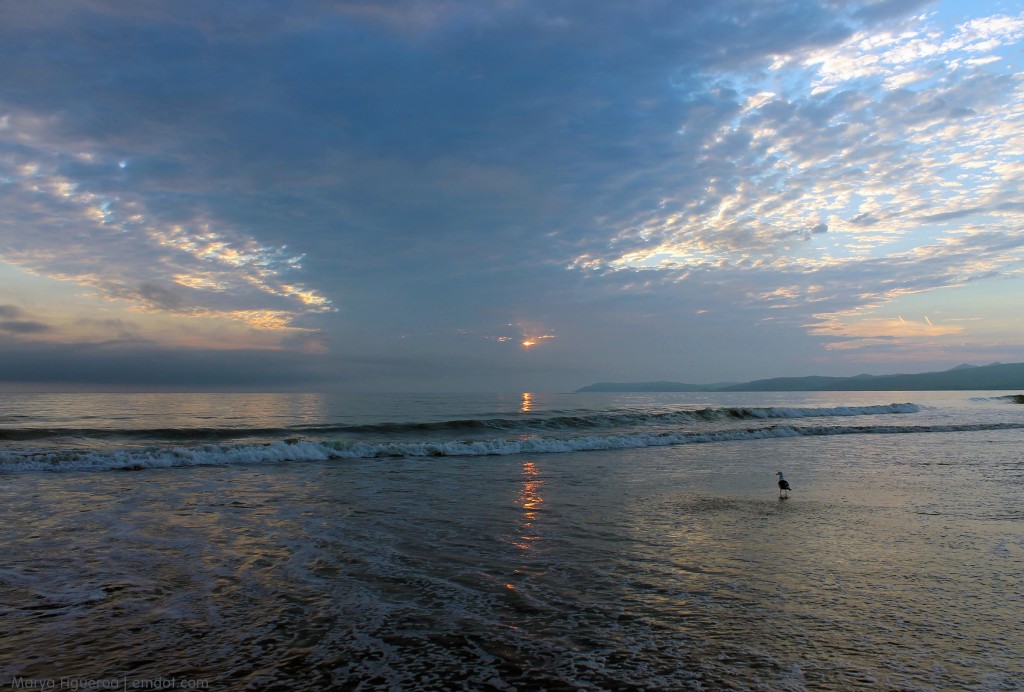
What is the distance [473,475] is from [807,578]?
466 inches

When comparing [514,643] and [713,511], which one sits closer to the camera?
[514,643]

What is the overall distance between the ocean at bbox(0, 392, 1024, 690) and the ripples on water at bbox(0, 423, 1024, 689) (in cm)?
4

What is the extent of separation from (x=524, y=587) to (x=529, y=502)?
5952mm

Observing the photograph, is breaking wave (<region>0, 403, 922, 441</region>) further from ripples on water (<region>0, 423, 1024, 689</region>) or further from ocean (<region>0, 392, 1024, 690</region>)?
ripples on water (<region>0, 423, 1024, 689</region>)

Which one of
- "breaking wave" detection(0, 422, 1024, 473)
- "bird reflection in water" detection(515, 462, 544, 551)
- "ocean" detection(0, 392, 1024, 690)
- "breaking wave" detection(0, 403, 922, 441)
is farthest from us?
"breaking wave" detection(0, 403, 922, 441)

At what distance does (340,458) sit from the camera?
2267 cm

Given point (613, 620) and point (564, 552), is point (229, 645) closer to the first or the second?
point (613, 620)

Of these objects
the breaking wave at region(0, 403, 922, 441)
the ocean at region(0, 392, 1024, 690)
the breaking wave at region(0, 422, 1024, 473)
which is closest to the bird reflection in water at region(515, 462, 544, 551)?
the ocean at region(0, 392, 1024, 690)

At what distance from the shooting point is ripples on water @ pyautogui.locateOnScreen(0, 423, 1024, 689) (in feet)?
15.5

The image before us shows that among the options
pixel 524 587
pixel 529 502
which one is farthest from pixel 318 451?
pixel 524 587

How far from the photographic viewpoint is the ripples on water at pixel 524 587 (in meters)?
4.71

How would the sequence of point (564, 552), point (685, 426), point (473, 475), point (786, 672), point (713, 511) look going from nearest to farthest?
1. point (786, 672)
2. point (564, 552)
3. point (713, 511)
4. point (473, 475)
5. point (685, 426)

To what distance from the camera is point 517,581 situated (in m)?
7.02

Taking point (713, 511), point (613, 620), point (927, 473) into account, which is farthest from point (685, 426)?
point (613, 620)
